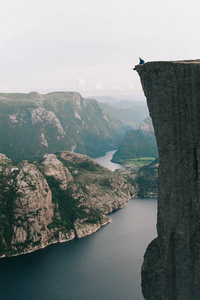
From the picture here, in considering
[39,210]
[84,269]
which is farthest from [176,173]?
[39,210]

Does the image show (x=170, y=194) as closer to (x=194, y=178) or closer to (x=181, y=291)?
(x=194, y=178)

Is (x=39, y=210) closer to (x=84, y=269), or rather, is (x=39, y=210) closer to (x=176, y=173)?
(x=84, y=269)

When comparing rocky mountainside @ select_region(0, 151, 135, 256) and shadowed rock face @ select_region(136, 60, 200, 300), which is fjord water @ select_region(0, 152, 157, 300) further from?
shadowed rock face @ select_region(136, 60, 200, 300)

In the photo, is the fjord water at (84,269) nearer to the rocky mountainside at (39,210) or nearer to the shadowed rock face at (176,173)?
the rocky mountainside at (39,210)

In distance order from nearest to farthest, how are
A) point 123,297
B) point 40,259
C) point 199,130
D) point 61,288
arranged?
point 199,130, point 123,297, point 61,288, point 40,259

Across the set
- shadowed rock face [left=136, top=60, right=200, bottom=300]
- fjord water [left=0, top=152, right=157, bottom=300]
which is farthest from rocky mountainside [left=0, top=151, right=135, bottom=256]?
shadowed rock face [left=136, top=60, right=200, bottom=300]

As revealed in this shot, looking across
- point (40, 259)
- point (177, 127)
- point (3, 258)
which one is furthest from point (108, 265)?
point (177, 127)
